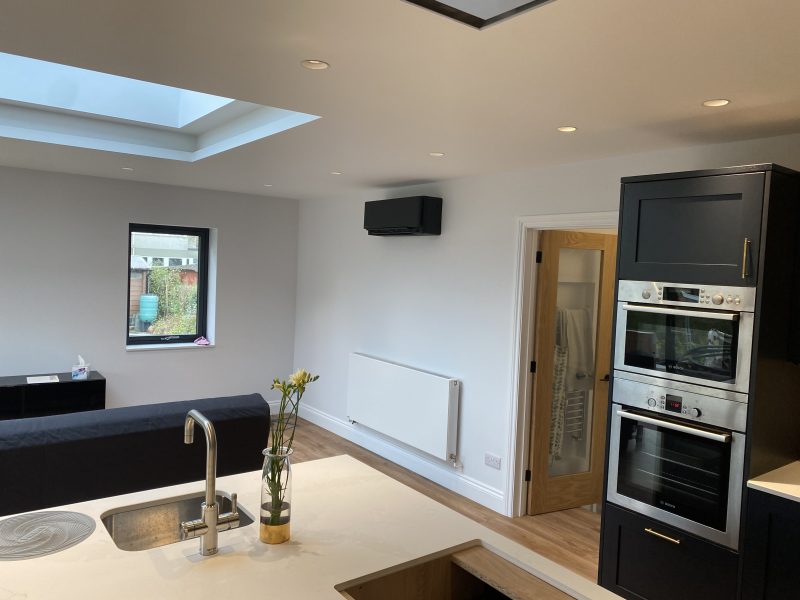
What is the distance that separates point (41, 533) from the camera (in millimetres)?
1668

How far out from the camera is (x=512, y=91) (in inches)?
89.7

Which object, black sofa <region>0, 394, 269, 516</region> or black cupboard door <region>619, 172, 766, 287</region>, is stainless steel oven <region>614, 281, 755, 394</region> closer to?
black cupboard door <region>619, 172, 766, 287</region>

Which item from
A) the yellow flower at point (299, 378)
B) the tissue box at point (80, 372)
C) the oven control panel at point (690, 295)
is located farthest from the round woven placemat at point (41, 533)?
the tissue box at point (80, 372)

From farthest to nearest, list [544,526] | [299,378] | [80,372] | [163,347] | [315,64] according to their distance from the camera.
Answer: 1. [163,347]
2. [80,372]
3. [544,526]
4. [315,64]
5. [299,378]

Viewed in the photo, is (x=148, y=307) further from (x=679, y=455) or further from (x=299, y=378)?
(x=679, y=455)

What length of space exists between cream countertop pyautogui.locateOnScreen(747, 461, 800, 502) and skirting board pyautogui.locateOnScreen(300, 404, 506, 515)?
6.46ft

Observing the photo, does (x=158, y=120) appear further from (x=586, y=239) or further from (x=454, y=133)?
(x=586, y=239)

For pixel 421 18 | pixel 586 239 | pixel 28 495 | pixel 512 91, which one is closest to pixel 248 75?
pixel 421 18

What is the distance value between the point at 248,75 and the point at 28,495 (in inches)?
84.0

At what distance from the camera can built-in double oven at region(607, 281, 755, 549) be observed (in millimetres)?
2404

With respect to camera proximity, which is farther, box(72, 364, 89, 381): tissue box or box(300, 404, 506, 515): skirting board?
box(72, 364, 89, 381): tissue box

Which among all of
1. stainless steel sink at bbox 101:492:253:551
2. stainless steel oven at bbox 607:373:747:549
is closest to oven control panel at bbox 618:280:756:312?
stainless steel oven at bbox 607:373:747:549

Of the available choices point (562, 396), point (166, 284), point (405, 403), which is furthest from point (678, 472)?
point (166, 284)

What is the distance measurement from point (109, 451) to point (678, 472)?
2657 mm
